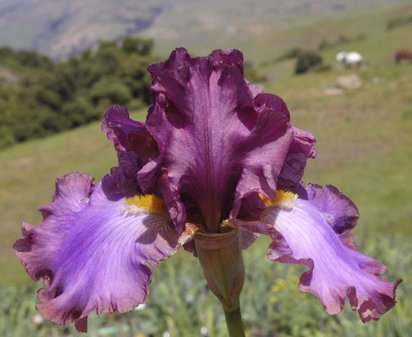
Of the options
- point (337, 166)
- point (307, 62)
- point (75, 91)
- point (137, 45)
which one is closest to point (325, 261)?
point (337, 166)

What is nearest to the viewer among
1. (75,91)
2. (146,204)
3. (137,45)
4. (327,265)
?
(327,265)

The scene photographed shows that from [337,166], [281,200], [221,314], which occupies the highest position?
[281,200]

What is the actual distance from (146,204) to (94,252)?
6.0 inches

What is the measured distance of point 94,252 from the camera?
991 mm

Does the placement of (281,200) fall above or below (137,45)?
above

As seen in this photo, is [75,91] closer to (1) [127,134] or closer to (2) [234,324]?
(1) [127,134]

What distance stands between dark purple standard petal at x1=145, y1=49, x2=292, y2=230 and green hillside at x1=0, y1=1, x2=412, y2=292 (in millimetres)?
5324

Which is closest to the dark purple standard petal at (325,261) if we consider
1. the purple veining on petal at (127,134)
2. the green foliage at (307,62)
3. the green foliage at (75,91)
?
the purple veining on petal at (127,134)

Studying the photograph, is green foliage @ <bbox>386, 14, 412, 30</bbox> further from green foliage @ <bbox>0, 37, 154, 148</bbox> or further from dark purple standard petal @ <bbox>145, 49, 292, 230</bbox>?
dark purple standard petal @ <bbox>145, 49, 292, 230</bbox>

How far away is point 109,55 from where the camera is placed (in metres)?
21.8

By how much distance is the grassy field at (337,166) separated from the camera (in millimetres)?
3660

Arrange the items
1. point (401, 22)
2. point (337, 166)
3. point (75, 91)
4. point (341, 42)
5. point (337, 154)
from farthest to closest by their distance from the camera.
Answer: point (401, 22) < point (341, 42) < point (75, 91) < point (337, 154) < point (337, 166)

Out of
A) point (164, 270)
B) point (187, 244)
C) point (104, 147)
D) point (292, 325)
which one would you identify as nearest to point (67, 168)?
point (104, 147)

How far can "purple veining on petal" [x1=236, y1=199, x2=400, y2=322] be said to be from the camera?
3.14 feet
